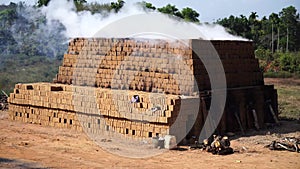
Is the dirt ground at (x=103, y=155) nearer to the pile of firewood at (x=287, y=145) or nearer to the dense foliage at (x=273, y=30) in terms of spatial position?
the pile of firewood at (x=287, y=145)

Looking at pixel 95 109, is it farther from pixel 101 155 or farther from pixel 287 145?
pixel 287 145

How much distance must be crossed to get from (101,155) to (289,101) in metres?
12.0

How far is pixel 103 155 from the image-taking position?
12.1m

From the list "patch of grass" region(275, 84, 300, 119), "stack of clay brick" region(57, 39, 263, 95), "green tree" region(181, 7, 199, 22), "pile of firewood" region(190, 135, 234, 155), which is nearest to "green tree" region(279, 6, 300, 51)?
"green tree" region(181, 7, 199, 22)

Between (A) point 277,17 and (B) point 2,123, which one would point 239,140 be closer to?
(B) point 2,123

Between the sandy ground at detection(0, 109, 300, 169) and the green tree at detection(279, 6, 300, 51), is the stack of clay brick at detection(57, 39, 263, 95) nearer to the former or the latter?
the sandy ground at detection(0, 109, 300, 169)

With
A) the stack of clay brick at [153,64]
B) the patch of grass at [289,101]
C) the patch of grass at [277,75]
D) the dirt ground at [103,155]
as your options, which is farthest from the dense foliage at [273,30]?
the dirt ground at [103,155]

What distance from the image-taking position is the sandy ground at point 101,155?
11.1 metres

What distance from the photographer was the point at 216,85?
15172 mm

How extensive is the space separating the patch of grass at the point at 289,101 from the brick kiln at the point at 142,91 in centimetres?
209

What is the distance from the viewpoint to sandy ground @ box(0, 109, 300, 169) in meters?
11.1

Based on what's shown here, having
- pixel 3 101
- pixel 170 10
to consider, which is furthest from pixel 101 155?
pixel 170 10

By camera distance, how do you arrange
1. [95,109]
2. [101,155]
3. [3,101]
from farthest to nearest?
[3,101] → [95,109] → [101,155]

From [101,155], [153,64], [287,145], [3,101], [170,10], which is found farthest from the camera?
[170,10]
